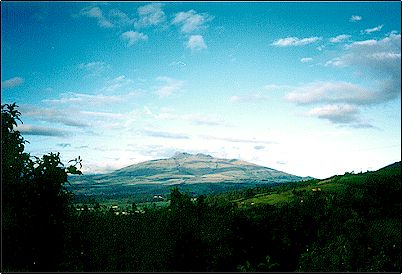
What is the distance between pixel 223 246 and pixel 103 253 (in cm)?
603

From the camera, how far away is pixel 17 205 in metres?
13.4

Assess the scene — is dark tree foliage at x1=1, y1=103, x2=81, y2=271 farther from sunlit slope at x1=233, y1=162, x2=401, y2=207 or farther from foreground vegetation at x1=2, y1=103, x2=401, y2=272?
sunlit slope at x1=233, y1=162, x2=401, y2=207

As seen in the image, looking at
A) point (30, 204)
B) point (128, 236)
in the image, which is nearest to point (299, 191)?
point (128, 236)

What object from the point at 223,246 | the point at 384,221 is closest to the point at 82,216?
the point at 223,246

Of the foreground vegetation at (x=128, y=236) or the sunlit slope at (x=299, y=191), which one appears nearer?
the foreground vegetation at (x=128, y=236)

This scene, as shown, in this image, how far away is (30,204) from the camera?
45.0ft

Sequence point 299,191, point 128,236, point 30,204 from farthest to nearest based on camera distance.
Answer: point 299,191
point 128,236
point 30,204

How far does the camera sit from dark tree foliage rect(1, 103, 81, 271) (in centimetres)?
1309

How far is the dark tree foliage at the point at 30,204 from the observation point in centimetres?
1309

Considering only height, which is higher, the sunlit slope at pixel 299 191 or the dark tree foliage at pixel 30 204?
the dark tree foliage at pixel 30 204

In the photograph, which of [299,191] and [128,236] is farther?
[299,191]

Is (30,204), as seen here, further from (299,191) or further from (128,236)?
(299,191)

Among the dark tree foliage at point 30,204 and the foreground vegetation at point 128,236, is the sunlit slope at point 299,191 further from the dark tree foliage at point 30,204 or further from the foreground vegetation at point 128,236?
the dark tree foliage at point 30,204

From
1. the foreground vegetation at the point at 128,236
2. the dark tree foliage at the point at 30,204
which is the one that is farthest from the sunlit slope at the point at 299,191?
the dark tree foliage at the point at 30,204
